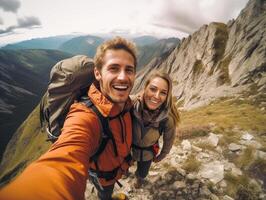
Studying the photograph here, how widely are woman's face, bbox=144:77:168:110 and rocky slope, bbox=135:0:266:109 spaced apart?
64.7 feet

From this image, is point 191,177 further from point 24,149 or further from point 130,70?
point 24,149

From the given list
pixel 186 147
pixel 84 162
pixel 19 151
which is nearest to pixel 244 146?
pixel 186 147

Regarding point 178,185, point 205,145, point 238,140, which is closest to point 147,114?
point 178,185

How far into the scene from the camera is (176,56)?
82.2m

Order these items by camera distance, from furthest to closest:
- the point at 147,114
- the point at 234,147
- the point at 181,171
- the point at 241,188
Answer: the point at 234,147 < the point at 181,171 < the point at 241,188 < the point at 147,114

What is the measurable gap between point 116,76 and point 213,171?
5.51 meters

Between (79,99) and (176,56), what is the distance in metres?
81.1

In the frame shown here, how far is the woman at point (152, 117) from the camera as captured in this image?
221 inches

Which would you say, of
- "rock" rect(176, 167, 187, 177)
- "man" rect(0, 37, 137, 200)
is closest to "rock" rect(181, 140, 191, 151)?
"rock" rect(176, 167, 187, 177)

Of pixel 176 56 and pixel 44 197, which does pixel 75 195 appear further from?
pixel 176 56

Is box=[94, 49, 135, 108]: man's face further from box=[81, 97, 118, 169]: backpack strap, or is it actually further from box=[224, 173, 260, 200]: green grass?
box=[224, 173, 260, 200]: green grass

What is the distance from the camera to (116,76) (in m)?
4.37

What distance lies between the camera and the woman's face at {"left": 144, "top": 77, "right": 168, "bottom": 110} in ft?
18.7

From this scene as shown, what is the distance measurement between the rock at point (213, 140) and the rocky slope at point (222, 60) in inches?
575
